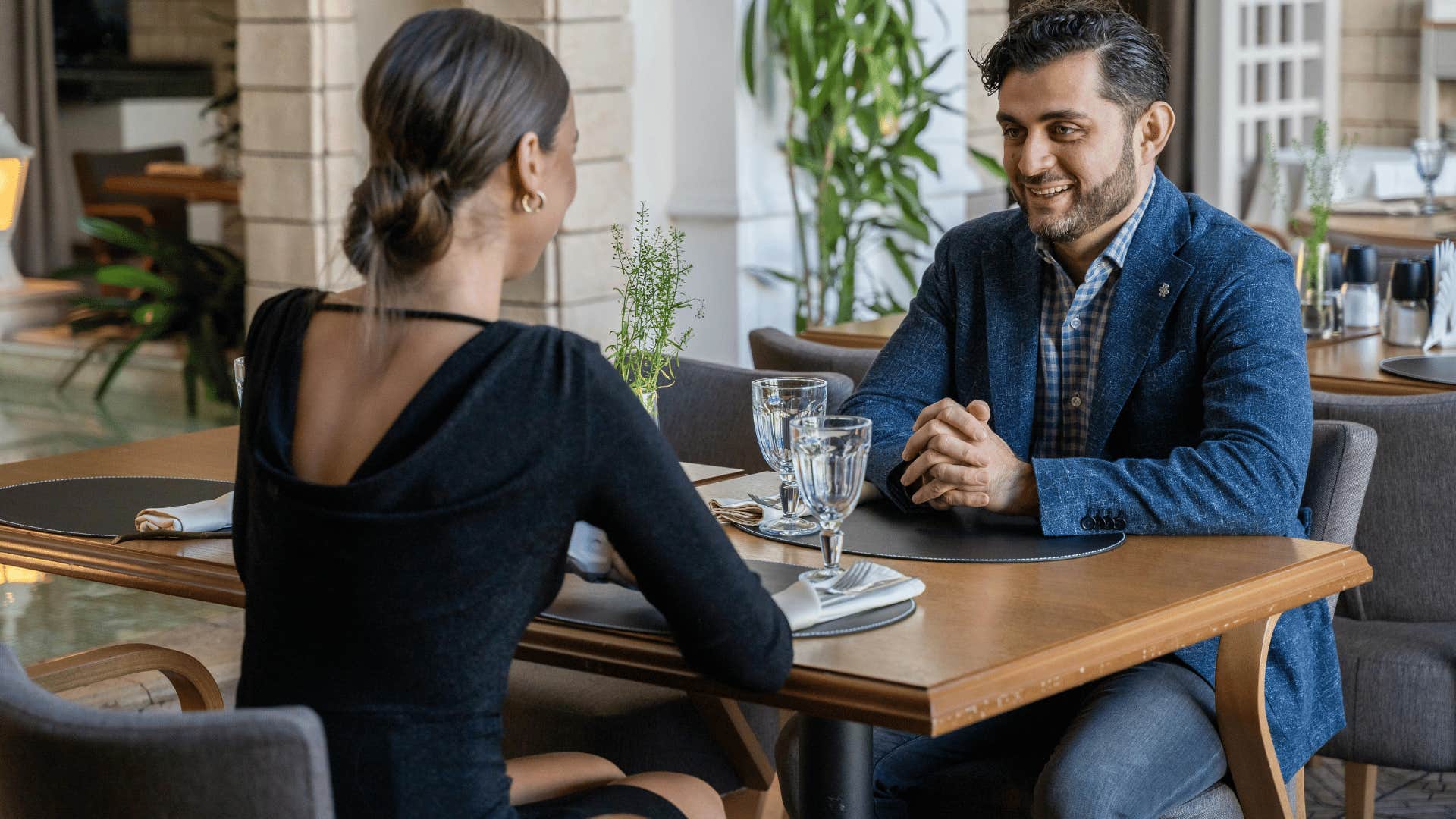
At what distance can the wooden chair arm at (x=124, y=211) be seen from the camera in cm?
805

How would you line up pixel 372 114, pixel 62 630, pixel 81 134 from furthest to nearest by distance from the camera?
1. pixel 81 134
2. pixel 62 630
3. pixel 372 114

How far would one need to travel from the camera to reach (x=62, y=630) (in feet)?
12.2

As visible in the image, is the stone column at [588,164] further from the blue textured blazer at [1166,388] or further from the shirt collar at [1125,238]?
the shirt collar at [1125,238]

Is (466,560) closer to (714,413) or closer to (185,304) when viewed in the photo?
(714,413)

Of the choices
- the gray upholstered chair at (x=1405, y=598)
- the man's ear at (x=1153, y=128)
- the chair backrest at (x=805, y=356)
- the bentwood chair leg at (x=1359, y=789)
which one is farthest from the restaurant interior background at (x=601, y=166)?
the man's ear at (x=1153, y=128)

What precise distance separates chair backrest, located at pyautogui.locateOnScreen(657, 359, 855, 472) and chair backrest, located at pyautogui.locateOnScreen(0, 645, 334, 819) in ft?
5.08

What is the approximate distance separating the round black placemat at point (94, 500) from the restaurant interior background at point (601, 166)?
0.44 m

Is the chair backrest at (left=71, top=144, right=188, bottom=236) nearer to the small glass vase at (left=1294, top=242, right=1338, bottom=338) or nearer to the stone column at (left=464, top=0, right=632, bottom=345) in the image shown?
the stone column at (left=464, top=0, right=632, bottom=345)

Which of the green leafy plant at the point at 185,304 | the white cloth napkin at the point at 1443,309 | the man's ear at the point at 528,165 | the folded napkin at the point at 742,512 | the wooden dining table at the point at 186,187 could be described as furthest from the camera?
the wooden dining table at the point at 186,187

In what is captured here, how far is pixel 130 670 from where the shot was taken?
2053 mm

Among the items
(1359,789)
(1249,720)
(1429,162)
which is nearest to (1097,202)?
(1249,720)

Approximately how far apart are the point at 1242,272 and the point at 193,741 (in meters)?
1.39

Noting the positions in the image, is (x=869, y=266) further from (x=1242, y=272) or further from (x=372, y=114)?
(x=372, y=114)

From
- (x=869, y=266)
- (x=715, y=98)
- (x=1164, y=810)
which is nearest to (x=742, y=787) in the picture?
(x=1164, y=810)
